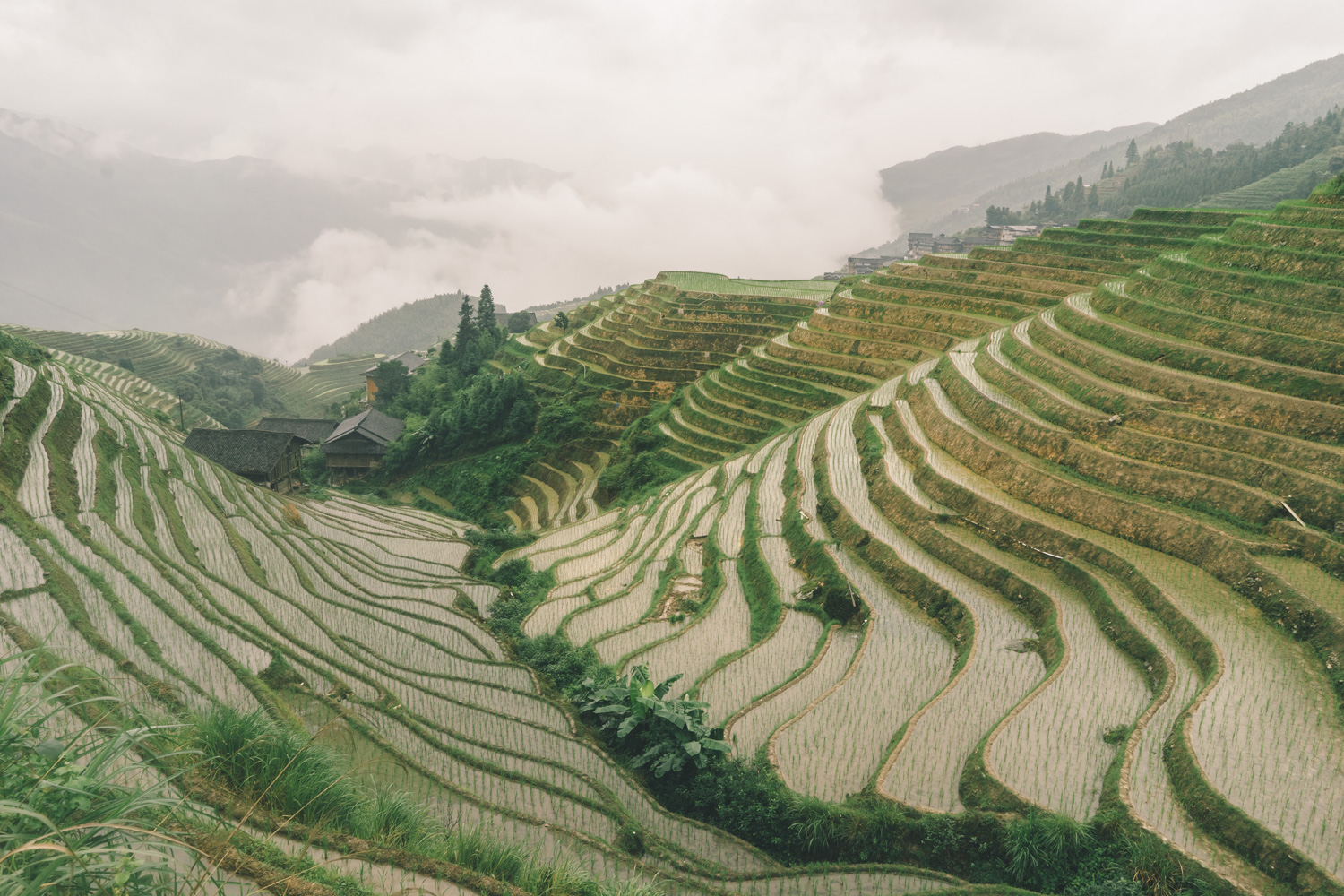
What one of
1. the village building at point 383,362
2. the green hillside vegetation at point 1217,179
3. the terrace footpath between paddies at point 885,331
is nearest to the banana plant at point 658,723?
the terrace footpath between paddies at point 885,331

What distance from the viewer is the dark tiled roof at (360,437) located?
3691 cm

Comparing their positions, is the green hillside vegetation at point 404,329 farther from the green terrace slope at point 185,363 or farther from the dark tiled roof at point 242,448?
the dark tiled roof at point 242,448

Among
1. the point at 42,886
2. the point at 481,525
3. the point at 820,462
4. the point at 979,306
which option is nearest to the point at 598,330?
the point at 481,525

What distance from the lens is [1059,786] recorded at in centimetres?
815

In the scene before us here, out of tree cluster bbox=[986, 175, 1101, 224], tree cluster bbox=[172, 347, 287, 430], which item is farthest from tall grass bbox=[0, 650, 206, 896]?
tree cluster bbox=[986, 175, 1101, 224]

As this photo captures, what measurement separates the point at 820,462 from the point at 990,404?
4.56 m

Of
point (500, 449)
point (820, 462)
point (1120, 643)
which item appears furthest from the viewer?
point (500, 449)

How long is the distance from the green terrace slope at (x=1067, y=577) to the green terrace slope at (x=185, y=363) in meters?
53.6

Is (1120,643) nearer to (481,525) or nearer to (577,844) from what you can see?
(577,844)

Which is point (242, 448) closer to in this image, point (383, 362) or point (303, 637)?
point (303, 637)

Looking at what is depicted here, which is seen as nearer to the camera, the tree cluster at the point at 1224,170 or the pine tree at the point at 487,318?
the pine tree at the point at 487,318

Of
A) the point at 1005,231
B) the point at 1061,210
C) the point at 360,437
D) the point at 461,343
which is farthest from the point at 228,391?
the point at 1061,210

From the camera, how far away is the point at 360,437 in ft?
121

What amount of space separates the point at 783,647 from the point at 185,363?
82.8 metres
